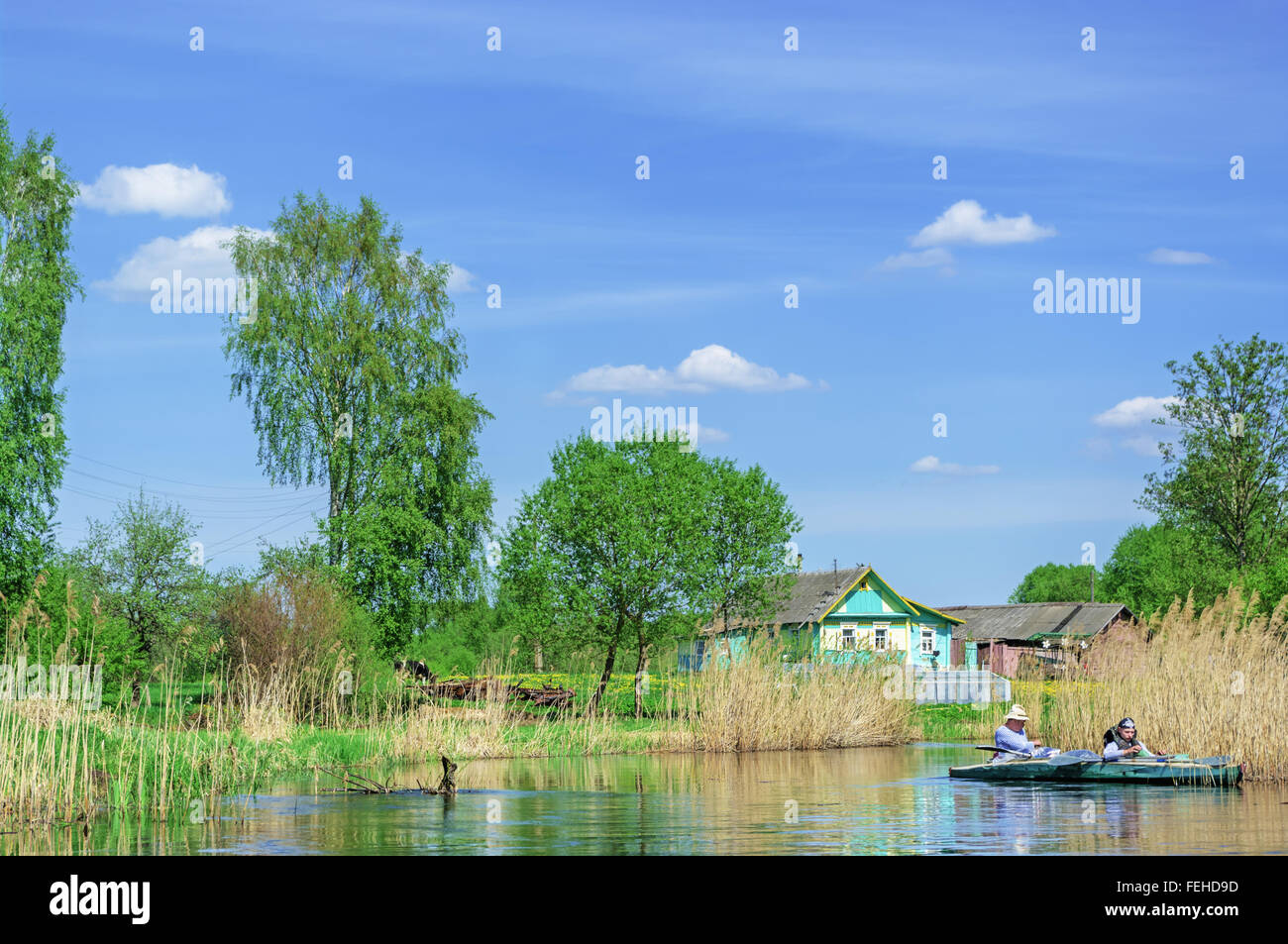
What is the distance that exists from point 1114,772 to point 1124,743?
81 cm

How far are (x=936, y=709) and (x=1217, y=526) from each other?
2069 cm

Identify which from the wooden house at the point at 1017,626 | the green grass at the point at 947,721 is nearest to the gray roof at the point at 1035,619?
the wooden house at the point at 1017,626

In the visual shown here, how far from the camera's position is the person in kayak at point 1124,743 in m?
23.8

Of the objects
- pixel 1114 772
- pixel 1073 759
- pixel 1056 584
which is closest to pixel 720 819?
pixel 1073 759

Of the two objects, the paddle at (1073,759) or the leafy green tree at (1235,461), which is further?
the leafy green tree at (1235,461)

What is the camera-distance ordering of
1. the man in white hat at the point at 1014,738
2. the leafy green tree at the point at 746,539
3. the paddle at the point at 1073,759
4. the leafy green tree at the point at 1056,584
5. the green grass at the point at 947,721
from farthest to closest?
1. the leafy green tree at the point at 1056,584
2. the leafy green tree at the point at 746,539
3. the green grass at the point at 947,721
4. the man in white hat at the point at 1014,738
5. the paddle at the point at 1073,759

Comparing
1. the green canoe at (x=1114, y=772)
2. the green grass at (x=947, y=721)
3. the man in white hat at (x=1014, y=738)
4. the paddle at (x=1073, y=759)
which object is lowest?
the green grass at (x=947, y=721)

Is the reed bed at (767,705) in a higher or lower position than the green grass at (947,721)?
higher

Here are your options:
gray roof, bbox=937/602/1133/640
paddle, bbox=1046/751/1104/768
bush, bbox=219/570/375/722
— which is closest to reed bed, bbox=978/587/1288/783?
paddle, bbox=1046/751/1104/768

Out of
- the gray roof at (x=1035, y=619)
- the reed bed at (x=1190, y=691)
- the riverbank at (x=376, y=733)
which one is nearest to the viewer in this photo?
the riverbank at (x=376, y=733)

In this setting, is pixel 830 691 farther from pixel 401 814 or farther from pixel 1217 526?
pixel 1217 526

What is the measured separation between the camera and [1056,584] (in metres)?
143

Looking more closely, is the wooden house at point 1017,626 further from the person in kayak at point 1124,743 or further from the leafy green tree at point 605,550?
the person in kayak at point 1124,743
